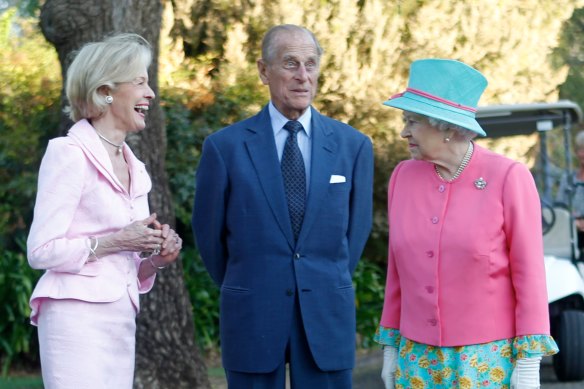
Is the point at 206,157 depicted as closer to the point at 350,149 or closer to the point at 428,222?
the point at 350,149

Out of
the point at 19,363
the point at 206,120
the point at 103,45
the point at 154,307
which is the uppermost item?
the point at 103,45

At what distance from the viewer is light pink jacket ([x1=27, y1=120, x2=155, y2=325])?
404 cm

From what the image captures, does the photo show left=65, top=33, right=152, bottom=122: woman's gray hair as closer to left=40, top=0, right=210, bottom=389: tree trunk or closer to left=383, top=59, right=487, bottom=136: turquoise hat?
left=383, top=59, right=487, bottom=136: turquoise hat

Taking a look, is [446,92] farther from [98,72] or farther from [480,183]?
[98,72]

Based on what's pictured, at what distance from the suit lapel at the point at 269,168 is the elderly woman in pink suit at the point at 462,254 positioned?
0.63 meters

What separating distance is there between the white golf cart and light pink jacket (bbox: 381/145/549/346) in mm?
4645

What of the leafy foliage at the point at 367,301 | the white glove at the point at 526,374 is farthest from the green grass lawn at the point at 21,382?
the white glove at the point at 526,374

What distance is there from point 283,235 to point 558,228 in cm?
549

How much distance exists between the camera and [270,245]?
15.6 ft

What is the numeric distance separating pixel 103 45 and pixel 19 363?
5.89 m

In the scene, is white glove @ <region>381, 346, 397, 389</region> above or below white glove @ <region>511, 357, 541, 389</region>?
below

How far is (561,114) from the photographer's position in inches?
372

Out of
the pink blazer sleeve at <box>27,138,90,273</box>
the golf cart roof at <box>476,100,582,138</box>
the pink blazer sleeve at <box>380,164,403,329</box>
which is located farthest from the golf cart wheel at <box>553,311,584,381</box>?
the pink blazer sleeve at <box>27,138,90,273</box>

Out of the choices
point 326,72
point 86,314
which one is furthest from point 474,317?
point 326,72
